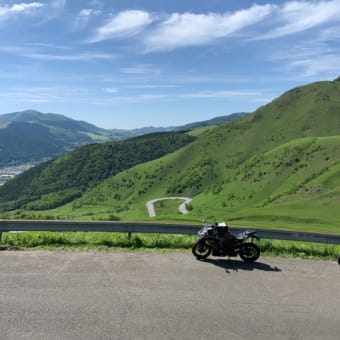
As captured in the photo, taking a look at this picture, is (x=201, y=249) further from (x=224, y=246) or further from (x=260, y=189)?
(x=260, y=189)

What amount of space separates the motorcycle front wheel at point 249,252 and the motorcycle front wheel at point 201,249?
1030 millimetres

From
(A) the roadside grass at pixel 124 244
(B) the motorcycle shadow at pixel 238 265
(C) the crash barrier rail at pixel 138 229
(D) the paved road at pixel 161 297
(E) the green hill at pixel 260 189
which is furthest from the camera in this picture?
(E) the green hill at pixel 260 189

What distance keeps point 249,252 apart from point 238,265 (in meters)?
0.69

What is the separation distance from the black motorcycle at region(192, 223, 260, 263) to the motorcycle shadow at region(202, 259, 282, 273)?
8.1 inches

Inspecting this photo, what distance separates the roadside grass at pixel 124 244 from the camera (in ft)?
43.2

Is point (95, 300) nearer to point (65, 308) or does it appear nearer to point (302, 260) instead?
point (65, 308)

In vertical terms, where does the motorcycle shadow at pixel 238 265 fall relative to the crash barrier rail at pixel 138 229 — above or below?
below

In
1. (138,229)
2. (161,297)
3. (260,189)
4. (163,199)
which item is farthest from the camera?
(163,199)

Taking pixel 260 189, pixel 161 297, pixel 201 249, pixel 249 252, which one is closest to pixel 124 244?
pixel 201 249

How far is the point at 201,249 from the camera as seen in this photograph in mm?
12289

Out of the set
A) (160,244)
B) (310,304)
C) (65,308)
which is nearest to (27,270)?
(65,308)

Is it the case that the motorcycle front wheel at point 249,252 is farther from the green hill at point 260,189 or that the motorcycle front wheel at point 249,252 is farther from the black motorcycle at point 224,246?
the green hill at point 260,189

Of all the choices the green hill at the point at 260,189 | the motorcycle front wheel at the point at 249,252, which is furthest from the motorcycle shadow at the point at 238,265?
the green hill at the point at 260,189

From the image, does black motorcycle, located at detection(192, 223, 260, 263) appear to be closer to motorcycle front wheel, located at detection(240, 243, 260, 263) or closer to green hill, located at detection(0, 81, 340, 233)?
motorcycle front wheel, located at detection(240, 243, 260, 263)
